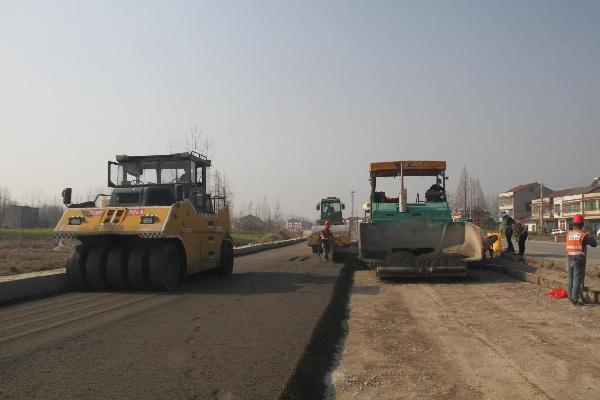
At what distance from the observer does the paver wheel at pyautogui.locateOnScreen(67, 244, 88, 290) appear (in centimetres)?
961

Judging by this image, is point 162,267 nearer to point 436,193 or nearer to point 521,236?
point 436,193

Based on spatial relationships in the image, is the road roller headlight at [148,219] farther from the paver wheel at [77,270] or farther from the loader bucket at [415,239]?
the loader bucket at [415,239]

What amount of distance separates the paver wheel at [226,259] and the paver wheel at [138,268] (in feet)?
10.6

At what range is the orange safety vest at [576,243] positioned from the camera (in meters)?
8.03

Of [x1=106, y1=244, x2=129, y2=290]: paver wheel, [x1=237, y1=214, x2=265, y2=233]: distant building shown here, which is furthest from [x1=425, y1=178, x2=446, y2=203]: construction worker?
[x1=237, y1=214, x2=265, y2=233]: distant building

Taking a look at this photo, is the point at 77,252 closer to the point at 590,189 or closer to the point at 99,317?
the point at 99,317

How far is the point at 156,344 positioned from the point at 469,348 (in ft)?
11.1

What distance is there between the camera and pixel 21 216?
7850cm

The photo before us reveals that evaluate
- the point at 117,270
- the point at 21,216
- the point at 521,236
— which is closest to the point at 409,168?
the point at 521,236

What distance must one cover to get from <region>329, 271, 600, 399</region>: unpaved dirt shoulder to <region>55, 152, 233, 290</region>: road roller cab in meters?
3.75

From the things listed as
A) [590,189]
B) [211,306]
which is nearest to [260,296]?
Answer: [211,306]

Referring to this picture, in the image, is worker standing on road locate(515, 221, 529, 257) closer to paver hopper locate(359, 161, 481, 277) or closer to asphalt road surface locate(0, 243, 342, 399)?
paver hopper locate(359, 161, 481, 277)

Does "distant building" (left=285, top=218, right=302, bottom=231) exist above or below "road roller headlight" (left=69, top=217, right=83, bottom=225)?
below

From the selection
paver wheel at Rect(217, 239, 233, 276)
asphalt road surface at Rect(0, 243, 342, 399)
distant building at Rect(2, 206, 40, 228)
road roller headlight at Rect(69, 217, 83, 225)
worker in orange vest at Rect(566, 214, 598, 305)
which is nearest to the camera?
asphalt road surface at Rect(0, 243, 342, 399)
